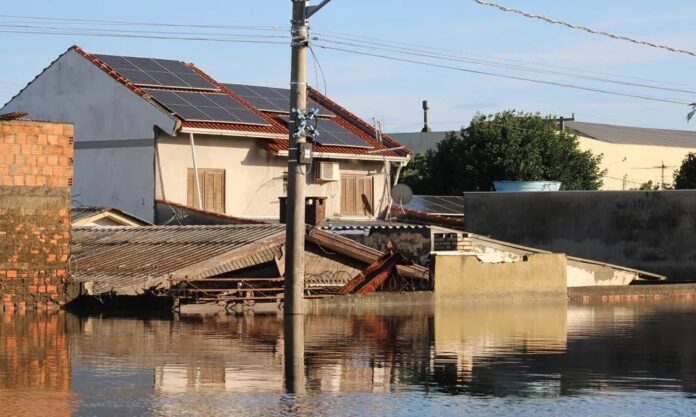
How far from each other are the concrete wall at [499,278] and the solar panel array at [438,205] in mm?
16627

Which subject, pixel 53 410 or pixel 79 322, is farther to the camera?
pixel 79 322

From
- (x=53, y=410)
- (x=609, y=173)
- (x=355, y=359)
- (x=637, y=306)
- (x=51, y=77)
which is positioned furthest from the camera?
(x=609, y=173)

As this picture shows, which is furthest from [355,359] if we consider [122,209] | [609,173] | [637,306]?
[609,173]

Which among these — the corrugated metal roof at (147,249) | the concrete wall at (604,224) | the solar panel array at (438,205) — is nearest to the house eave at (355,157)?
the concrete wall at (604,224)

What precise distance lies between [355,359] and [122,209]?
24.9 meters

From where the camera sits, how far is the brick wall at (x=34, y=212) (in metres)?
26.7

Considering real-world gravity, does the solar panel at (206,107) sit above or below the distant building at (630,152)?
below

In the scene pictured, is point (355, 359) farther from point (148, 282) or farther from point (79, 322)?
point (148, 282)

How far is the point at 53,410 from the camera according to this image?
1220cm

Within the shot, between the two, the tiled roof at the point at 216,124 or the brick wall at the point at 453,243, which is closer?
the brick wall at the point at 453,243

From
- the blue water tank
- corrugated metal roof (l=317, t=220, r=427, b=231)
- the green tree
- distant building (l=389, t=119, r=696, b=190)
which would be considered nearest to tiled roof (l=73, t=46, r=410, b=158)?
corrugated metal roof (l=317, t=220, r=427, b=231)

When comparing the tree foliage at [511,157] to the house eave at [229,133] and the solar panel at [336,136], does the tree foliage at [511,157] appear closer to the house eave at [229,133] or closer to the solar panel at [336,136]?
the solar panel at [336,136]

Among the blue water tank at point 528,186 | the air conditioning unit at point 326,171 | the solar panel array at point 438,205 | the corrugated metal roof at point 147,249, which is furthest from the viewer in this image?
the solar panel array at point 438,205

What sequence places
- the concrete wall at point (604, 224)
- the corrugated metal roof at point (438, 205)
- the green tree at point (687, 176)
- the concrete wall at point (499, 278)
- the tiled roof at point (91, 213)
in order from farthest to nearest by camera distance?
the green tree at point (687, 176), the corrugated metal roof at point (438, 205), the concrete wall at point (604, 224), the tiled roof at point (91, 213), the concrete wall at point (499, 278)
